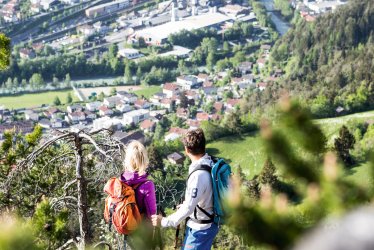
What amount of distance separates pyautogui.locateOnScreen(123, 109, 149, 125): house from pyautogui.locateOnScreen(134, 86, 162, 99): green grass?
Answer: 439cm

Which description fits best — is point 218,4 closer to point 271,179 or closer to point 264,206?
point 271,179

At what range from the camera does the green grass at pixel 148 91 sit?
46750 millimetres

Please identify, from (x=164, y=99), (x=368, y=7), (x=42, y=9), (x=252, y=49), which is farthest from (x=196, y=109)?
(x=42, y=9)

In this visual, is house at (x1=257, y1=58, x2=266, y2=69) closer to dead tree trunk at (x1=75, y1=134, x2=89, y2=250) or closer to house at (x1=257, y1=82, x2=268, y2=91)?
house at (x1=257, y1=82, x2=268, y2=91)

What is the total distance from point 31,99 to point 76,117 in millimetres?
5997

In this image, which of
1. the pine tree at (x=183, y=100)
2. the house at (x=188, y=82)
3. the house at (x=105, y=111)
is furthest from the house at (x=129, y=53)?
the house at (x=105, y=111)

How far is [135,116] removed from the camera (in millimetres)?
41500

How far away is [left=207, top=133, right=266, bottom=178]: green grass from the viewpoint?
29.7 metres

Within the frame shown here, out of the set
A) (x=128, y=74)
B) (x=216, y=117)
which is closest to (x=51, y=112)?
(x=128, y=74)

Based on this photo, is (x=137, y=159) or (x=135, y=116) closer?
(x=137, y=159)

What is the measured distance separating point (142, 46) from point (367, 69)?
22469 mm

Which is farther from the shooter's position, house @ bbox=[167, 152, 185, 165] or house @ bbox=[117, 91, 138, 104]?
house @ bbox=[117, 91, 138, 104]

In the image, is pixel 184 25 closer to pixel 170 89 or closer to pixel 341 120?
pixel 170 89

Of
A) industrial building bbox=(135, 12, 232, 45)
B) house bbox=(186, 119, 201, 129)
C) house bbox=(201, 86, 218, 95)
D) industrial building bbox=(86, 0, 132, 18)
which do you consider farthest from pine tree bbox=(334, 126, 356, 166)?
industrial building bbox=(86, 0, 132, 18)
